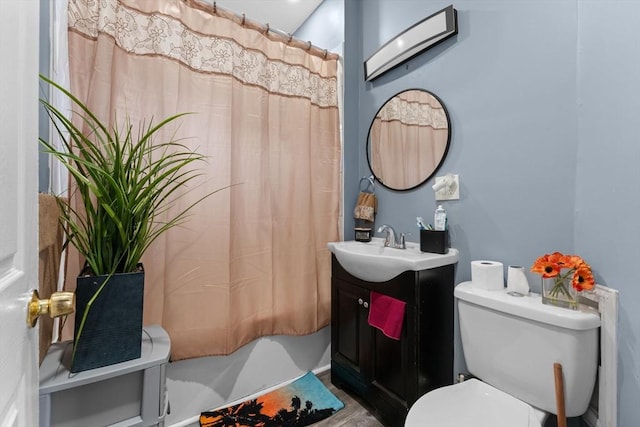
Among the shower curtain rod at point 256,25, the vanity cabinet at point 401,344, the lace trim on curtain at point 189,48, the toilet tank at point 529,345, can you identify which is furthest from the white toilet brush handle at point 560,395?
the shower curtain rod at point 256,25

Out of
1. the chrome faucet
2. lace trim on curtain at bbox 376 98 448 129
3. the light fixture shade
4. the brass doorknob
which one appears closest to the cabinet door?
the chrome faucet

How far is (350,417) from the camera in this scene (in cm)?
142

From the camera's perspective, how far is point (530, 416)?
0.88 metres

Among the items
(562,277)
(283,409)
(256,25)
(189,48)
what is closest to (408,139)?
(562,277)

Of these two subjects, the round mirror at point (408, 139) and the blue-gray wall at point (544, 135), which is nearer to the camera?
the blue-gray wall at point (544, 135)

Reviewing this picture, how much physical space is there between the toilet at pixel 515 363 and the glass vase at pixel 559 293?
32 mm

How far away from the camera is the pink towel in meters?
1.22

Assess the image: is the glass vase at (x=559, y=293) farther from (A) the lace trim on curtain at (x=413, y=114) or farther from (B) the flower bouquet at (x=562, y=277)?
(A) the lace trim on curtain at (x=413, y=114)

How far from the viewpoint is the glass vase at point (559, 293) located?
0.91 m

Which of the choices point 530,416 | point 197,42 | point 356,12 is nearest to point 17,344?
point 530,416

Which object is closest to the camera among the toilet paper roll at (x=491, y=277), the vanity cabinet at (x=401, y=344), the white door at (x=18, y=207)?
the white door at (x=18, y=207)

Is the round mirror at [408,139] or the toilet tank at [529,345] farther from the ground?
the round mirror at [408,139]

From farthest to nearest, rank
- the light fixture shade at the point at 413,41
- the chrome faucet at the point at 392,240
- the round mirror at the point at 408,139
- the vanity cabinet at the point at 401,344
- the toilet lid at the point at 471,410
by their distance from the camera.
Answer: the chrome faucet at the point at 392,240
the round mirror at the point at 408,139
the light fixture shade at the point at 413,41
the vanity cabinet at the point at 401,344
the toilet lid at the point at 471,410

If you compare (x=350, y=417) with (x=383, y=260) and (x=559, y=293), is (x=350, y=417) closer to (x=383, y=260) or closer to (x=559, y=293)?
(x=383, y=260)
